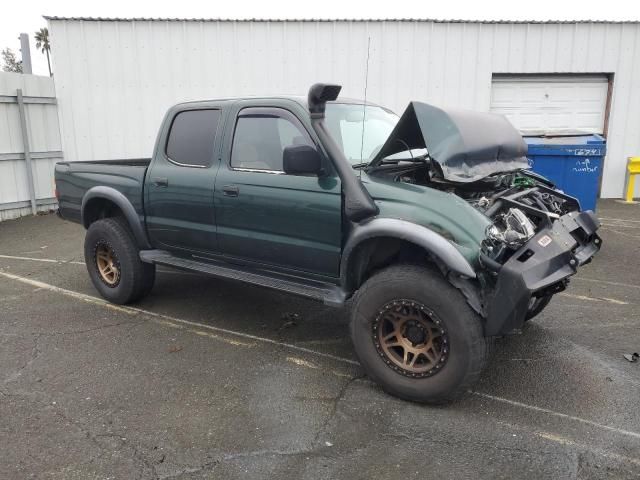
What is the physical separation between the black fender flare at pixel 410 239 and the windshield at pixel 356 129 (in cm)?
66

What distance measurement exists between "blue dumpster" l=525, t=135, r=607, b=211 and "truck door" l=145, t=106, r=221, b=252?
4825 mm

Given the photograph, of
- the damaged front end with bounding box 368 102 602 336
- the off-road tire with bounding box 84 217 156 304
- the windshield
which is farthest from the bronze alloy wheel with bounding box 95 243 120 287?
the damaged front end with bounding box 368 102 602 336

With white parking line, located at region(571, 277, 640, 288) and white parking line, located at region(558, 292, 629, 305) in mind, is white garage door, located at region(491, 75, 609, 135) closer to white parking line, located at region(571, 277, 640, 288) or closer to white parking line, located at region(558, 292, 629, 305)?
white parking line, located at region(571, 277, 640, 288)

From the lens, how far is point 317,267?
388 cm

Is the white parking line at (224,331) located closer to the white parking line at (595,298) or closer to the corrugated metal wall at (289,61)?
the white parking line at (595,298)

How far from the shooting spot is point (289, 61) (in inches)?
432

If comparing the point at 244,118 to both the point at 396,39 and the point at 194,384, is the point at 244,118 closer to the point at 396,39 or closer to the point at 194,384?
the point at 194,384

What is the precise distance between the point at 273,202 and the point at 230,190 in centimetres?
45

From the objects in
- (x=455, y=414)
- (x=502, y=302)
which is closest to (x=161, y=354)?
(x=455, y=414)

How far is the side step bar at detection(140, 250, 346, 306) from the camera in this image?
382 centimetres

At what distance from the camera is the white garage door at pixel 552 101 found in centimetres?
1130

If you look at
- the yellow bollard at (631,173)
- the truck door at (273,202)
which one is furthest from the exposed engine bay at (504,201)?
the yellow bollard at (631,173)

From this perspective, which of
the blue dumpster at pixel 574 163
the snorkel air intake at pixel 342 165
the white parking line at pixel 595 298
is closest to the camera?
the snorkel air intake at pixel 342 165

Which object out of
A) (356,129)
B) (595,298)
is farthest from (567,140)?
(356,129)
